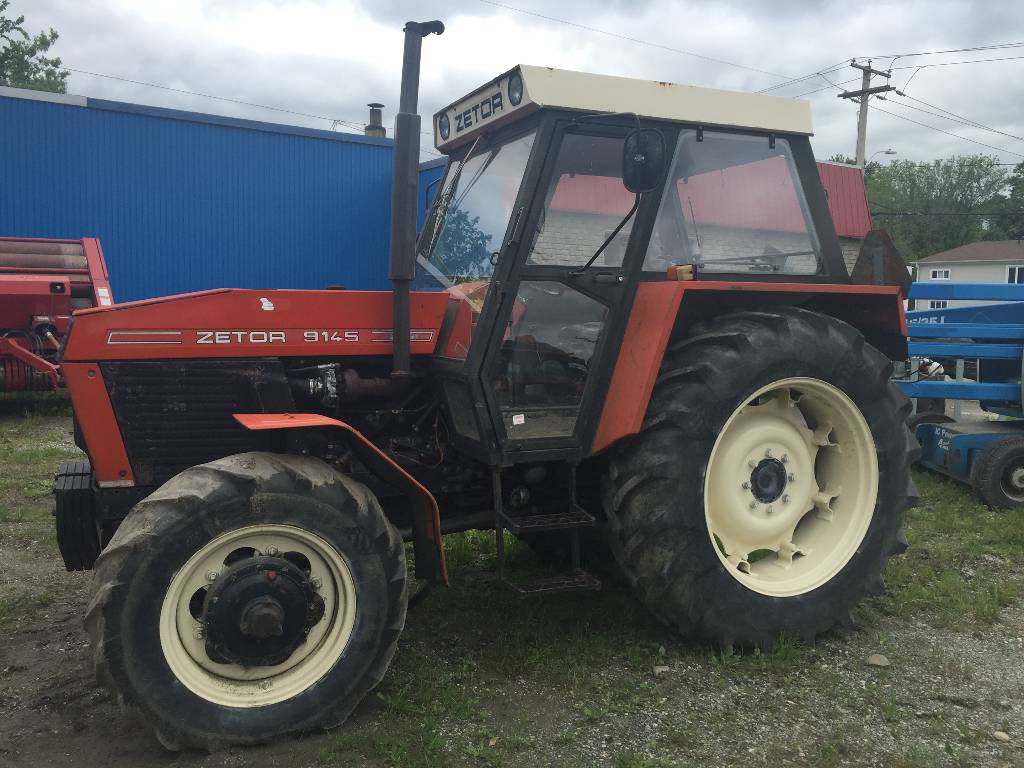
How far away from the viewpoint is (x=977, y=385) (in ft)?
22.4

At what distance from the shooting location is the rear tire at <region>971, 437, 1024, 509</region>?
20.4 feet

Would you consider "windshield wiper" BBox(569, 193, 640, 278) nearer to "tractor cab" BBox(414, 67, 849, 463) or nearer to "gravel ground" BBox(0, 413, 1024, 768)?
"tractor cab" BBox(414, 67, 849, 463)

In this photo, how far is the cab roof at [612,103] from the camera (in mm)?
3354

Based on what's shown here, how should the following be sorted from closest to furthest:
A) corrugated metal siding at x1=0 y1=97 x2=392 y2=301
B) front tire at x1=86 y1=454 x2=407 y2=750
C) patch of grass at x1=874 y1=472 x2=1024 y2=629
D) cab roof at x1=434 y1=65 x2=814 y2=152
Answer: front tire at x1=86 y1=454 x2=407 y2=750
cab roof at x1=434 y1=65 x2=814 y2=152
patch of grass at x1=874 y1=472 x2=1024 y2=629
corrugated metal siding at x1=0 y1=97 x2=392 y2=301

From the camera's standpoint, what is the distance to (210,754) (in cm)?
280

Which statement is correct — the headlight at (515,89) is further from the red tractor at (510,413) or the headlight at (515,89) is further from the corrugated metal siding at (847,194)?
the corrugated metal siding at (847,194)

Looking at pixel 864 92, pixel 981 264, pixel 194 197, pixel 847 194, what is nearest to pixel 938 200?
pixel 981 264

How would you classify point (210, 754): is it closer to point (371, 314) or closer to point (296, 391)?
point (296, 391)

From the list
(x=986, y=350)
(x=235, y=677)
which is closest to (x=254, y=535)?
(x=235, y=677)

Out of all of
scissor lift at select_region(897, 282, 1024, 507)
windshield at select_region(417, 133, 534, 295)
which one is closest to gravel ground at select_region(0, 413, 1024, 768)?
windshield at select_region(417, 133, 534, 295)

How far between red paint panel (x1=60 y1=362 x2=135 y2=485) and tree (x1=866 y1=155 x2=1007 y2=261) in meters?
61.0

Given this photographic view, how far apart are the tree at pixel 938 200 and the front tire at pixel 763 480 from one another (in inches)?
2324

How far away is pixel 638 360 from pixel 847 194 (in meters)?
18.4

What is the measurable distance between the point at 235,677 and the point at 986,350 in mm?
6344
